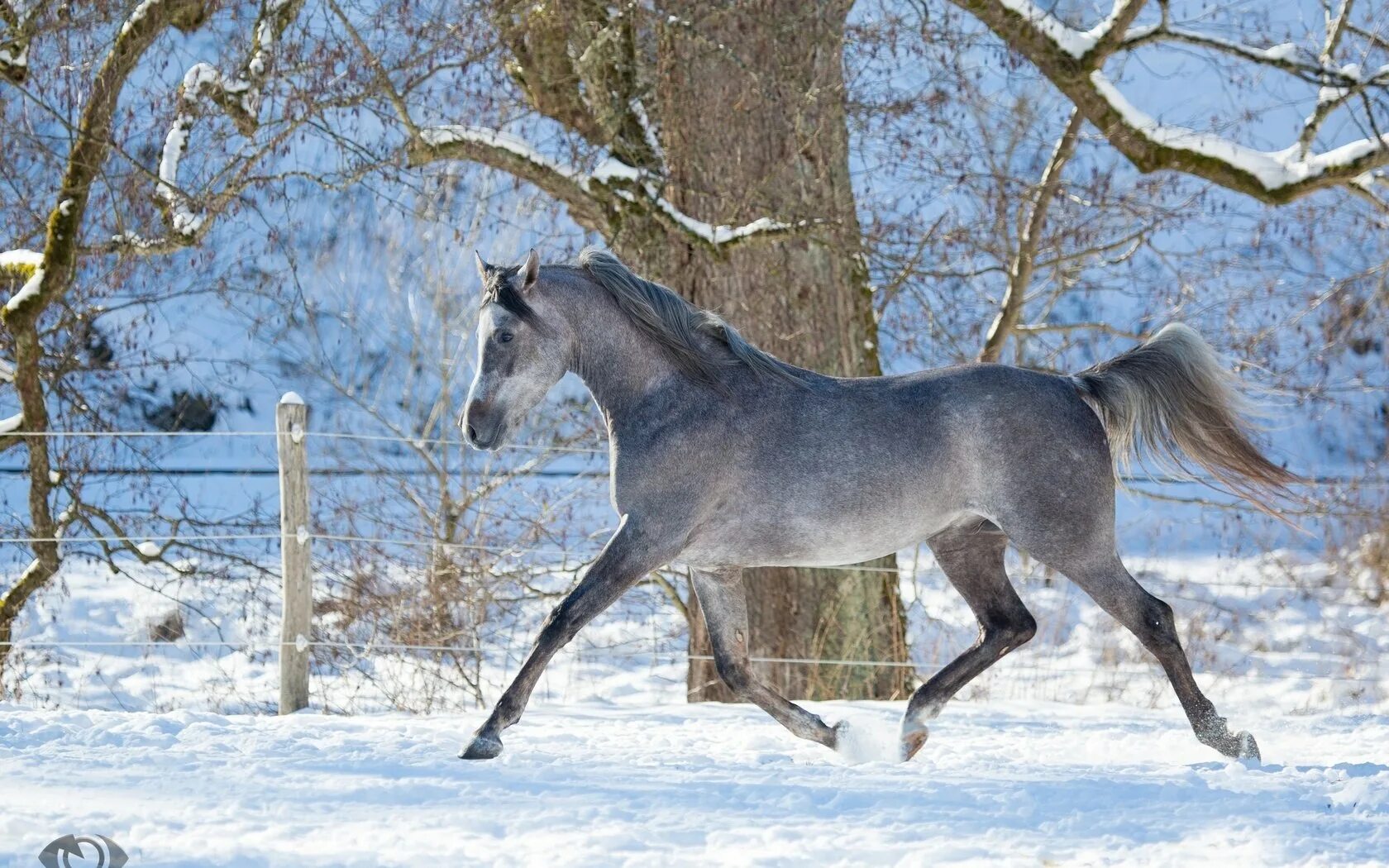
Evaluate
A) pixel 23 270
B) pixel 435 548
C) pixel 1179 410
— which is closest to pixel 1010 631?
pixel 1179 410

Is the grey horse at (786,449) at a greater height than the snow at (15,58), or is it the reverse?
the snow at (15,58)

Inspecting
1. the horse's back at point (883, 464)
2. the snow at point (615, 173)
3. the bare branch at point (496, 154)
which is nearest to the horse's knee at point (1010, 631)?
the horse's back at point (883, 464)

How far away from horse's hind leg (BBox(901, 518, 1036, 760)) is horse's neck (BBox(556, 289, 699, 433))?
1129 mm

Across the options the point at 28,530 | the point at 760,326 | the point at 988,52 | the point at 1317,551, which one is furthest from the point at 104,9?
the point at 1317,551

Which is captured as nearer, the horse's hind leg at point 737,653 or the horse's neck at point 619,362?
the horse's neck at point 619,362

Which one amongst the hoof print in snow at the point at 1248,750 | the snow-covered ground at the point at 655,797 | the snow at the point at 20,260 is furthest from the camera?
the snow at the point at 20,260

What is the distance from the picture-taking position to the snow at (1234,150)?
7094 mm

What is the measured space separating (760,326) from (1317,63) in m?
3.29

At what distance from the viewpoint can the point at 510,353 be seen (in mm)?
4023

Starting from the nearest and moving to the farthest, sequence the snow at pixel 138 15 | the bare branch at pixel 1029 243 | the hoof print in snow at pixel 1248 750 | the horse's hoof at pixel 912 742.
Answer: the hoof print in snow at pixel 1248 750 → the horse's hoof at pixel 912 742 → the snow at pixel 138 15 → the bare branch at pixel 1029 243

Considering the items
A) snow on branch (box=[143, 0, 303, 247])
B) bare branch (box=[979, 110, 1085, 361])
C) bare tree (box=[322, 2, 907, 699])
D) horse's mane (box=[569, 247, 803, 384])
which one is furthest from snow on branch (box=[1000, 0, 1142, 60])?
snow on branch (box=[143, 0, 303, 247])

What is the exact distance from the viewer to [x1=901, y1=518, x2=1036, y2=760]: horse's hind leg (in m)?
4.48

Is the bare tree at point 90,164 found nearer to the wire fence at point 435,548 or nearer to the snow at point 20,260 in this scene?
the snow at point 20,260

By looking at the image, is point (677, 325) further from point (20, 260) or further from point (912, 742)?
point (20, 260)
